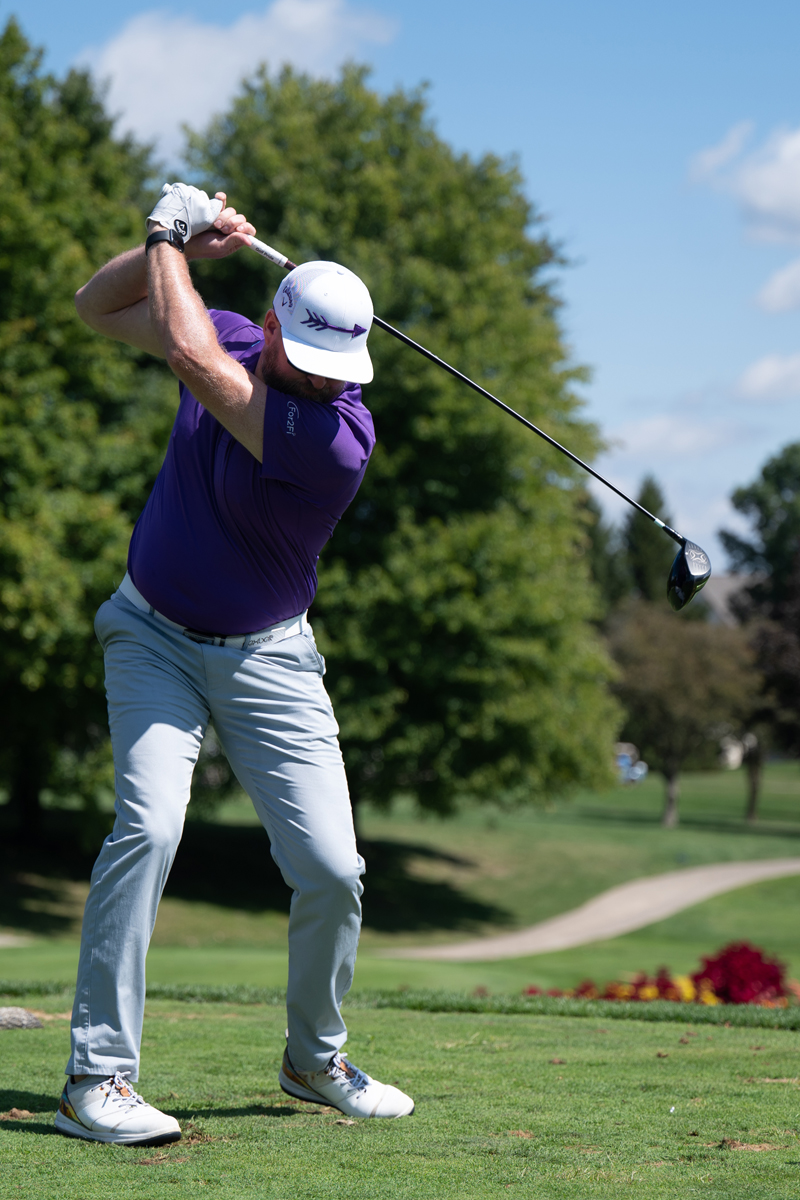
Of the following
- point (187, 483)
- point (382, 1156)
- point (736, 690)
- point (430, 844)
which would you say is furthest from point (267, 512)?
point (736, 690)

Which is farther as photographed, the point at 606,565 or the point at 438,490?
the point at 606,565

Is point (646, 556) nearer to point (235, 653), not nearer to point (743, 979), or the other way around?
point (743, 979)

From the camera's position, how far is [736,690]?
39.5m

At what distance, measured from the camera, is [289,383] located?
11.2ft

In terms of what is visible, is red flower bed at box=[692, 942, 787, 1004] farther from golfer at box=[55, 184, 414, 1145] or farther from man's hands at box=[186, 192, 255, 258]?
man's hands at box=[186, 192, 255, 258]

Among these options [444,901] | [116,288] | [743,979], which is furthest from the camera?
[444,901]

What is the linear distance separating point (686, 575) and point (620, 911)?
2193 centimetres

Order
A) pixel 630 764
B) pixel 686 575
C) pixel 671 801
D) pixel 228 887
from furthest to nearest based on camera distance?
pixel 630 764
pixel 671 801
pixel 228 887
pixel 686 575

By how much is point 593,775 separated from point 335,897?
19.7 meters

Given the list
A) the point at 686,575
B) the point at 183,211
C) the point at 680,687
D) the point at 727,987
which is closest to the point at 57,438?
the point at 727,987

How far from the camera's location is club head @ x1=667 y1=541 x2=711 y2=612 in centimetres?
413

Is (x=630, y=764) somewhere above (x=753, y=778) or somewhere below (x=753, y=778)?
below

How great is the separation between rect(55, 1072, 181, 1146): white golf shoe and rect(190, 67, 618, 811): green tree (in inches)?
654

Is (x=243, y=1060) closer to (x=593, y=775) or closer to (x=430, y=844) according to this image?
(x=593, y=775)
